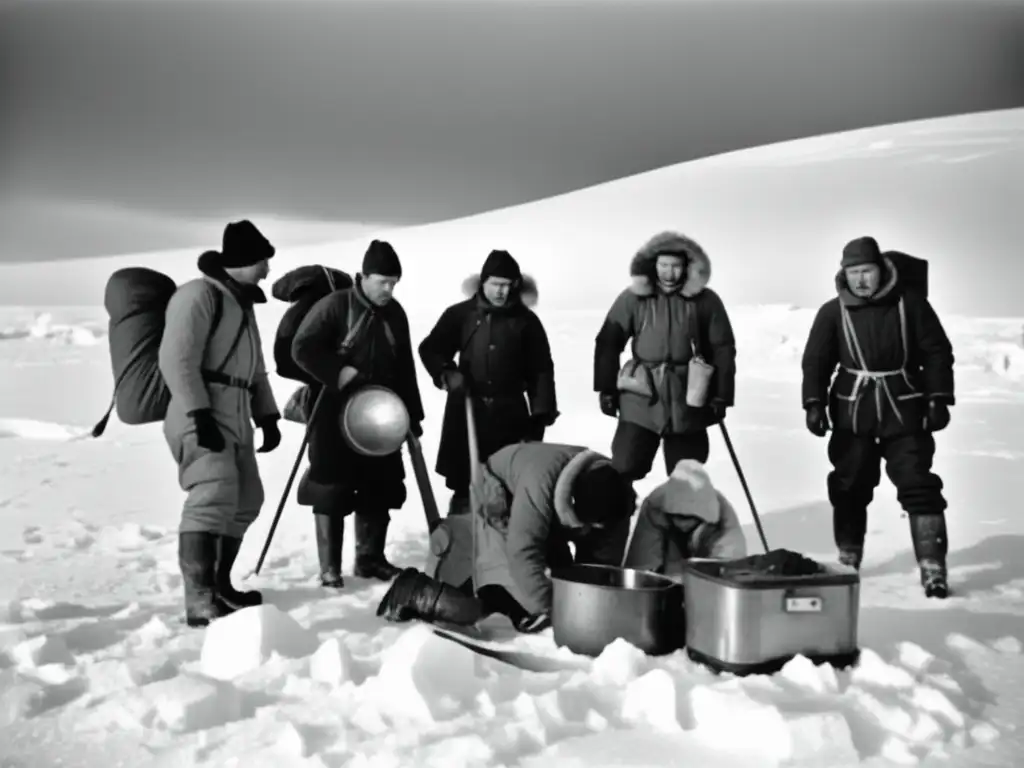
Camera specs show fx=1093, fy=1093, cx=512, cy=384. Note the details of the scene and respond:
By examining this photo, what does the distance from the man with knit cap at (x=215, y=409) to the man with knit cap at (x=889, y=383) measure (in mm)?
2010

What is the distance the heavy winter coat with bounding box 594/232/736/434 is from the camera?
13.3 feet

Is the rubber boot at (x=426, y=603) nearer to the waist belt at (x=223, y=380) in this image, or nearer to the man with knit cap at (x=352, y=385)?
the man with knit cap at (x=352, y=385)

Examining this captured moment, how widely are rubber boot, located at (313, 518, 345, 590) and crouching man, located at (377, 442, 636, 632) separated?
61cm

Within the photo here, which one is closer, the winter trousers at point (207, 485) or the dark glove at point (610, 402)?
the winter trousers at point (207, 485)

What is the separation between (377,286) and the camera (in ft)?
12.7

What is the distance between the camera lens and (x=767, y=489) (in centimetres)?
617

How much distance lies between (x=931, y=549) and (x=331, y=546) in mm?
2097

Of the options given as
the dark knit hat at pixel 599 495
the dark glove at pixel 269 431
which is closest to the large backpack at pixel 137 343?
the dark glove at pixel 269 431

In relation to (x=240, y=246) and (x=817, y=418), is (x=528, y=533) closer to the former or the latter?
(x=240, y=246)

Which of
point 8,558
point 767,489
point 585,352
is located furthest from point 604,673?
point 585,352

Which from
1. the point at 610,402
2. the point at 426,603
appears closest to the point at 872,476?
the point at 610,402

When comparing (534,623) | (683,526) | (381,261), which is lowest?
(534,623)

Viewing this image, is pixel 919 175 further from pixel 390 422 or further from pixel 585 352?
pixel 390 422

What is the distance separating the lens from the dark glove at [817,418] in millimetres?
3988
